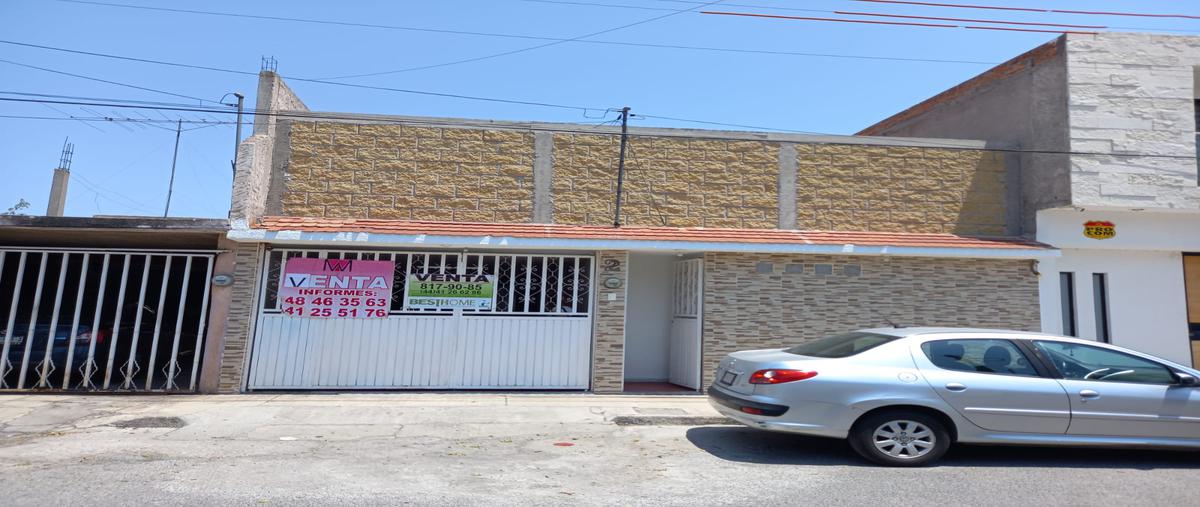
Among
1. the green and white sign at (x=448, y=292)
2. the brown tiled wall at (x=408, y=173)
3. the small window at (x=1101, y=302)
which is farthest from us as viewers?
the small window at (x=1101, y=302)

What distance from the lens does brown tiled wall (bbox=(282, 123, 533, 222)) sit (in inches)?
409

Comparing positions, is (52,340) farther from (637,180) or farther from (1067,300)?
(1067,300)

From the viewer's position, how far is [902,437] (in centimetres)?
612

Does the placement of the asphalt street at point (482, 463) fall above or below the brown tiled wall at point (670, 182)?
below

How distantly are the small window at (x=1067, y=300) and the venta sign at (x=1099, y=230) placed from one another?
27.5 inches

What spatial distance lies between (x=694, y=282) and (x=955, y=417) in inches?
202

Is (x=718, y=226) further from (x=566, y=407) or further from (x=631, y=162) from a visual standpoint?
(x=566, y=407)

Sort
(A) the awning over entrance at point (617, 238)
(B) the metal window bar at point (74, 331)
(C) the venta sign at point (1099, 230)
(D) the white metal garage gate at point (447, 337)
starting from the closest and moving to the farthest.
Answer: (A) the awning over entrance at point (617, 238)
(B) the metal window bar at point (74, 331)
(D) the white metal garage gate at point (447, 337)
(C) the venta sign at point (1099, 230)

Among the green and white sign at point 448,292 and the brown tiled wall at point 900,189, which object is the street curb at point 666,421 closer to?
the green and white sign at point 448,292

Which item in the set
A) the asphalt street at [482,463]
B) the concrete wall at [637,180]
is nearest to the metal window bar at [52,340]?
the asphalt street at [482,463]

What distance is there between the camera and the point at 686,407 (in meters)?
9.05

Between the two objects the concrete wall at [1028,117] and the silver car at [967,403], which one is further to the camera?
the concrete wall at [1028,117]

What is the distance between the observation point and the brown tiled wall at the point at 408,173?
10398 millimetres

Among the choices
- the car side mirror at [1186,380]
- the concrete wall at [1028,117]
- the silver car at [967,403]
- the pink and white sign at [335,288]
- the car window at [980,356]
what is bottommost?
the silver car at [967,403]
